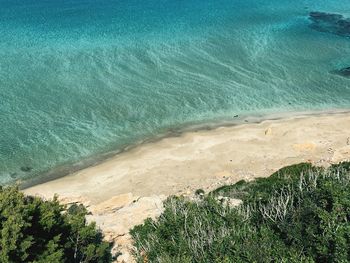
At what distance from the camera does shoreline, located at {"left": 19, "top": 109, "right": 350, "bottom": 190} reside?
1438 inches

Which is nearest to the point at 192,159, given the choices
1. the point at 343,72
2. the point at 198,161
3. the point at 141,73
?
the point at 198,161

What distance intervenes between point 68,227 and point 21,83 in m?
36.1

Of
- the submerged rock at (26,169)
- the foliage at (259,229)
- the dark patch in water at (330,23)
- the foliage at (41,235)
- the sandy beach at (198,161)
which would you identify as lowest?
the sandy beach at (198,161)

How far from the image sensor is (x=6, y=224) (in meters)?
16.9

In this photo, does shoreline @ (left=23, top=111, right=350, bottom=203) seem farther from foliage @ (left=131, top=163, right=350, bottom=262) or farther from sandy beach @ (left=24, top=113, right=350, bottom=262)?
foliage @ (left=131, top=163, right=350, bottom=262)

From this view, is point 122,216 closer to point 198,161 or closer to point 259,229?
point 259,229

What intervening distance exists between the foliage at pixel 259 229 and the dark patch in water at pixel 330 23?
55682 millimetres

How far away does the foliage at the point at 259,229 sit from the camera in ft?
57.6

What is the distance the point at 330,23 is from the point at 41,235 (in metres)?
69.5

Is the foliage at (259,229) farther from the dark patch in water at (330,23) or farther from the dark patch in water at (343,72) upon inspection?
the dark patch in water at (330,23)

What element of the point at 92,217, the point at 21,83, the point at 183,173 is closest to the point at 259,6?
the point at 21,83

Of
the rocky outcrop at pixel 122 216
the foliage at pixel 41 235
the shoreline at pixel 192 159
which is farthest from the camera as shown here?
the shoreline at pixel 192 159

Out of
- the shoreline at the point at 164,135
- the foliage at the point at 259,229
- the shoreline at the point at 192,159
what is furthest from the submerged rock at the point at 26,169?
the foliage at the point at 259,229

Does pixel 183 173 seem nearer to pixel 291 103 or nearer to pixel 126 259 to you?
pixel 126 259
